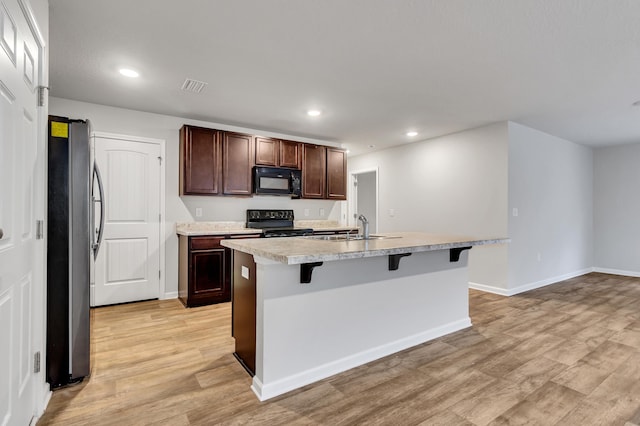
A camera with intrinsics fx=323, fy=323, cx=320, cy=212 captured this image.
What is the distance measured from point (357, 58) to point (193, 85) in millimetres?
1640

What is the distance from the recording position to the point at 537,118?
4.20 metres

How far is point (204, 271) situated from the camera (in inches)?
151

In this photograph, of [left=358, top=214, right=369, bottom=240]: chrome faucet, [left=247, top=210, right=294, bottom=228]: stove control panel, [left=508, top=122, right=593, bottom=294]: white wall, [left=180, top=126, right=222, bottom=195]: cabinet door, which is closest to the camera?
[left=358, top=214, right=369, bottom=240]: chrome faucet

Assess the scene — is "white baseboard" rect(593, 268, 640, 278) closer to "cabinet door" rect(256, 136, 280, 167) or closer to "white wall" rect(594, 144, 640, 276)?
"white wall" rect(594, 144, 640, 276)

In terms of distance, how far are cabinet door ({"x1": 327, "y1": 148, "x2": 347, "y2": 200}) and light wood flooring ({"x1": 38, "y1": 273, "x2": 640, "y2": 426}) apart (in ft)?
9.00

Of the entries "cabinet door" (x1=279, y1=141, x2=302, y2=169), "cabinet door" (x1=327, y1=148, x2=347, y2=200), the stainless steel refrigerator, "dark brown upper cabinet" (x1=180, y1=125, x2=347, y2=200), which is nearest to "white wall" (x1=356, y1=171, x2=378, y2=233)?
"cabinet door" (x1=327, y1=148, x2=347, y2=200)

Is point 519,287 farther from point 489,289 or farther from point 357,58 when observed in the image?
point 357,58

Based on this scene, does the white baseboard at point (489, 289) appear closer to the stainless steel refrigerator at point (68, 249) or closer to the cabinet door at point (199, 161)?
the cabinet door at point (199, 161)

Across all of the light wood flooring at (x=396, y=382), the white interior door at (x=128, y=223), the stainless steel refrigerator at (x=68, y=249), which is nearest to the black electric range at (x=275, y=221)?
the white interior door at (x=128, y=223)

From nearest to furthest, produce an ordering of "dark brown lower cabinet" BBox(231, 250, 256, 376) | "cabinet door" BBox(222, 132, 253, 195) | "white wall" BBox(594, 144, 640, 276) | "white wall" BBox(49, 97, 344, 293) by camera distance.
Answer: "dark brown lower cabinet" BBox(231, 250, 256, 376) → "white wall" BBox(49, 97, 344, 293) → "cabinet door" BBox(222, 132, 253, 195) → "white wall" BBox(594, 144, 640, 276)

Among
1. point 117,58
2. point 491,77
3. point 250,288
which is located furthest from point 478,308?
point 117,58

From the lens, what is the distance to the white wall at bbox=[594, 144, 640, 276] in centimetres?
562

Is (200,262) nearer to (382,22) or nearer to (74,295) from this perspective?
(74,295)

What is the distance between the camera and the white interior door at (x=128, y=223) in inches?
150
